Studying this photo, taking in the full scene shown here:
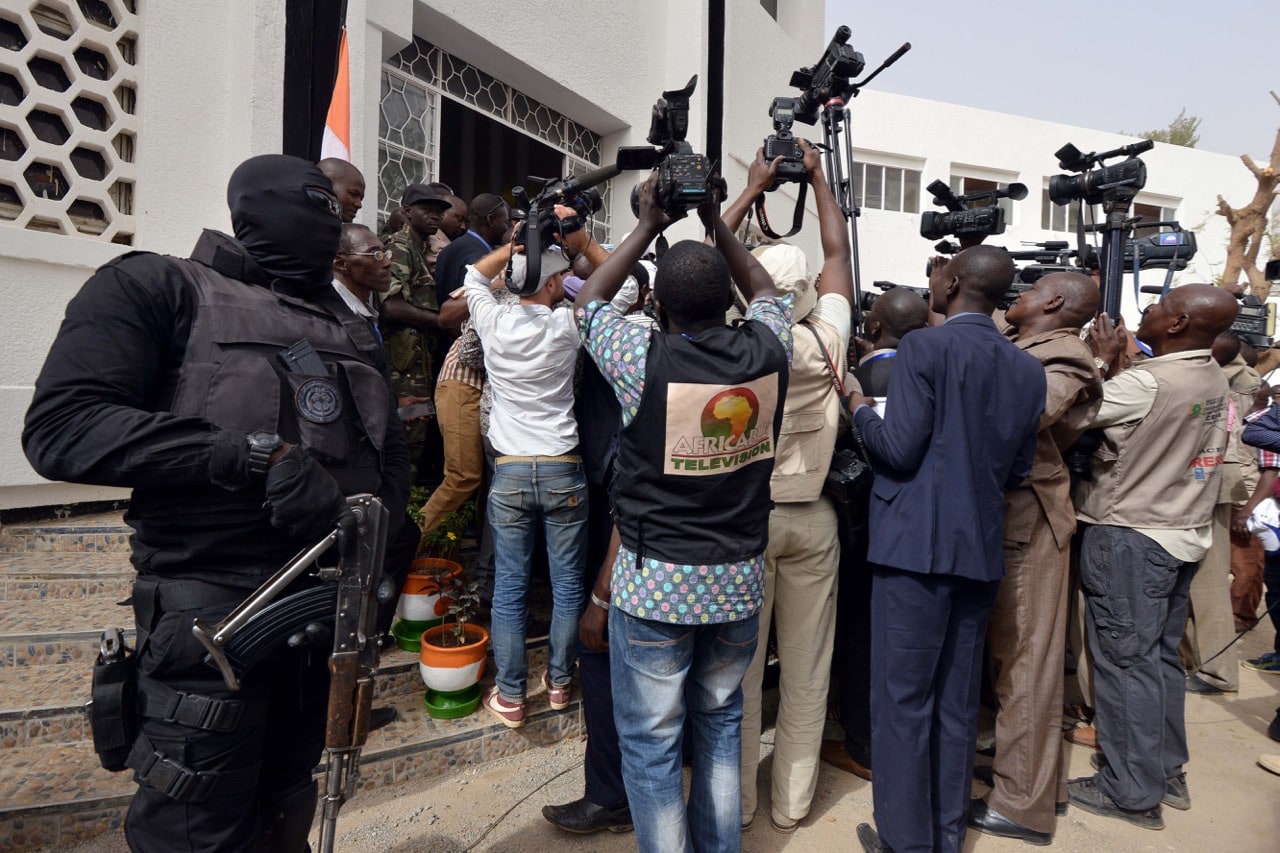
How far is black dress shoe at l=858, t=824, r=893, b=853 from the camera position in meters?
2.63

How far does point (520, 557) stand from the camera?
3014mm

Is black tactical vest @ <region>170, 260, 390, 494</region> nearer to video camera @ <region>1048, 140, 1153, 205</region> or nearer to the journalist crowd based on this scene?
the journalist crowd

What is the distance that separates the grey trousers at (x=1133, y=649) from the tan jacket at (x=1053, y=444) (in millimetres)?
377

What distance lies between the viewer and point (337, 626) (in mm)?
1607

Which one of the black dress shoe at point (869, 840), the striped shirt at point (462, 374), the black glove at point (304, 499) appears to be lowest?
the black dress shoe at point (869, 840)

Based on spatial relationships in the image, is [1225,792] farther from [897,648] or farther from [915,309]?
[915,309]

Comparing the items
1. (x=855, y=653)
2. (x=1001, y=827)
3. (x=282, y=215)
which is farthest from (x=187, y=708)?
(x=1001, y=827)

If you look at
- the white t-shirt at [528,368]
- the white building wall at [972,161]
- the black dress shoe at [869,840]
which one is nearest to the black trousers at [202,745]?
the white t-shirt at [528,368]

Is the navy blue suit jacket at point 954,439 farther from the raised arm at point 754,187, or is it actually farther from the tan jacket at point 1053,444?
the raised arm at point 754,187

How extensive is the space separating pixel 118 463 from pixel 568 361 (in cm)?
175

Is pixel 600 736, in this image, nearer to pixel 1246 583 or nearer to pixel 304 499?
pixel 304 499

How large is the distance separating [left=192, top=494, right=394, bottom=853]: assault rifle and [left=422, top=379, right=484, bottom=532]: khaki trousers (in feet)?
6.02

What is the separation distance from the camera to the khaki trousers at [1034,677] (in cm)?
277

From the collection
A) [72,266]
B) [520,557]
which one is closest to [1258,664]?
[520,557]
